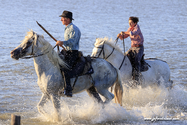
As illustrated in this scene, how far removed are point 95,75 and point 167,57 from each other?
35.0 ft

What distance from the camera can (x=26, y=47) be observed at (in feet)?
22.5

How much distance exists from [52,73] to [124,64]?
2.97 metres

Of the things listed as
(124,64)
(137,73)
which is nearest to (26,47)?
(124,64)

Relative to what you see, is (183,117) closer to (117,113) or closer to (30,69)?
(117,113)

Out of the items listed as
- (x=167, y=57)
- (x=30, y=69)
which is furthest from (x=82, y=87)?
(x=167, y=57)

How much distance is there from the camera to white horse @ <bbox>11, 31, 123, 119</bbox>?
6.92 m

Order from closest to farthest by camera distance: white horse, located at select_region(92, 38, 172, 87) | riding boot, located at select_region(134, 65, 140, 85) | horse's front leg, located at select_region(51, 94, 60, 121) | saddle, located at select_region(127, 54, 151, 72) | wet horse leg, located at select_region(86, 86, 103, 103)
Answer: horse's front leg, located at select_region(51, 94, 60, 121) < wet horse leg, located at select_region(86, 86, 103, 103) < white horse, located at select_region(92, 38, 172, 87) < riding boot, located at select_region(134, 65, 140, 85) < saddle, located at select_region(127, 54, 151, 72)

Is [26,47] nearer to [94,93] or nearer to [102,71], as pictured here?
[102,71]

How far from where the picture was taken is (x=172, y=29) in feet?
97.1

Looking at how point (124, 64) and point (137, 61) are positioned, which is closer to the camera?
point (124, 64)

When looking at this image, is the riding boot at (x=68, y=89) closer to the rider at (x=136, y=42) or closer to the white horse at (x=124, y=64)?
the white horse at (x=124, y=64)

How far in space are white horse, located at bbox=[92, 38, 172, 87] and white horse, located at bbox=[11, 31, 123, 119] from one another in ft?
4.64

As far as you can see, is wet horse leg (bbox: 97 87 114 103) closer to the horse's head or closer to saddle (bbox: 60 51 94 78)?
saddle (bbox: 60 51 94 78)

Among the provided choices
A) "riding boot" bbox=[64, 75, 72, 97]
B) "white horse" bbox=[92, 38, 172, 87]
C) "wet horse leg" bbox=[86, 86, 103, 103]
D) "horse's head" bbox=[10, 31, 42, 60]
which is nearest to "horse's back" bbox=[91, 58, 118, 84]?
"wet horse leg" bbox=[86, 86, 103, 103]
